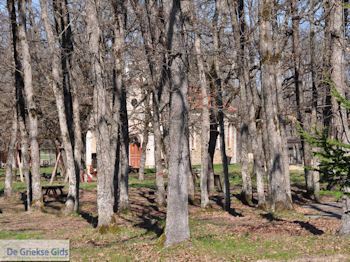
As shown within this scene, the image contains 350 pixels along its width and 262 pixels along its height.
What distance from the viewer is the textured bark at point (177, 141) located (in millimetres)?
9742

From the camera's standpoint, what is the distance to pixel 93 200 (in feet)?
69.0

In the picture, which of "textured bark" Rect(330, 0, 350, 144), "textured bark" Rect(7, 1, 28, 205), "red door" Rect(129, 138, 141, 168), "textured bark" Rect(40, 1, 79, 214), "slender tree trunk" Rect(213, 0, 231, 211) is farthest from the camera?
"red door" Rect(129, 138, 141, 168)

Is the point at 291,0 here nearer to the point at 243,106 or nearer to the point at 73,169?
the point at 243,106

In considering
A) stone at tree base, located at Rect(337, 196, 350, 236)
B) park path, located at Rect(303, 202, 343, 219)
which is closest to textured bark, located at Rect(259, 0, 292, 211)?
park path, located at Rect(303, 202, 343, 219)

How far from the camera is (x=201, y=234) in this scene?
445 inches

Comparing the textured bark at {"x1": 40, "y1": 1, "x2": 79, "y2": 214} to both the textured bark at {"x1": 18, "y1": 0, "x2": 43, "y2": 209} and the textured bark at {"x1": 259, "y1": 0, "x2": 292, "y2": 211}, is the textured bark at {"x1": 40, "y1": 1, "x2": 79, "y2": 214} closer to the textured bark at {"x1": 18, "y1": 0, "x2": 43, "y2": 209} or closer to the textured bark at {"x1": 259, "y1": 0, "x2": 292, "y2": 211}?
the textured bark at {"x1": 18, "y1": 0, "x2": 43, "y2": 209}

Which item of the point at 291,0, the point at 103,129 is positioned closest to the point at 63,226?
the point at 103,129

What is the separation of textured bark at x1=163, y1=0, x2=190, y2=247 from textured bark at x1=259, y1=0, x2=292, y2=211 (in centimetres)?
550

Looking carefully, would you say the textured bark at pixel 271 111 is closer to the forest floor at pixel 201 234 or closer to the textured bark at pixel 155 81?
the forest floor at pixel 201 234

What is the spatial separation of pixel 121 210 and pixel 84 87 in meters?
12.0

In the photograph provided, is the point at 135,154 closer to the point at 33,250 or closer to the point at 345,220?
the point at 33,250

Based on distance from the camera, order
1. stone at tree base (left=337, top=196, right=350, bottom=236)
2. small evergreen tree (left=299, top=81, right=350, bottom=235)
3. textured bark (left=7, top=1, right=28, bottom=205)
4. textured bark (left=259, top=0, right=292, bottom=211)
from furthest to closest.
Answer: textured bark (left=7, top=1, right=28, bottom=205), textured bark (left=259, top=0, right=292, bottom=211), stone at tree base (left=337, top=196, right=350, bottom=236), small evergreen tree (left=299, top=81, right=350, bottom=235)

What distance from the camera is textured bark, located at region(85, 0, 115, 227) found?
12.2 m

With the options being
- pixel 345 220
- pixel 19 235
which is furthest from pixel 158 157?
pixel 345 220
